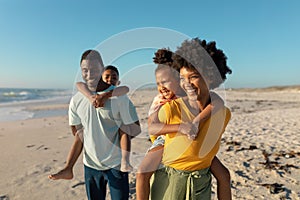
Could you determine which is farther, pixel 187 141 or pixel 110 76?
pixel 110 76

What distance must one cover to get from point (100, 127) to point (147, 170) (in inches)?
23.1

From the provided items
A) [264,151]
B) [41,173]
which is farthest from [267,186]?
[41,173]

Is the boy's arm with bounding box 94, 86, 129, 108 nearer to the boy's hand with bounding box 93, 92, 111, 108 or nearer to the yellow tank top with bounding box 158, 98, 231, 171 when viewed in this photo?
the boy's hand with bounding box 93, 92, 111, 108

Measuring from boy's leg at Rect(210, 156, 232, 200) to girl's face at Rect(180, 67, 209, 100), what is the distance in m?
0.55

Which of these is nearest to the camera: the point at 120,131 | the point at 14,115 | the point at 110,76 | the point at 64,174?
the point at 120,131

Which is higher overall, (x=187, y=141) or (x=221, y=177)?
(x=187, y=141)

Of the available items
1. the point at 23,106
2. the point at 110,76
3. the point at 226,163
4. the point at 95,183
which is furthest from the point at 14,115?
the point at 95,183

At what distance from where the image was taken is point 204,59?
5.36ft

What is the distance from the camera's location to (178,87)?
1.83m

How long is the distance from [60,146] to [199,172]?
5729mm

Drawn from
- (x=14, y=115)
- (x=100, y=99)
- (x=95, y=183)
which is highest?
(x=100, y=99)

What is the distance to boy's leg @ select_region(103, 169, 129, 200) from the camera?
6.77 feet

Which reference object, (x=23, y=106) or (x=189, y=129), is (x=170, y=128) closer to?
(x=189, y=129)

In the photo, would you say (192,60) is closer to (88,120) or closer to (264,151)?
(88,120)
